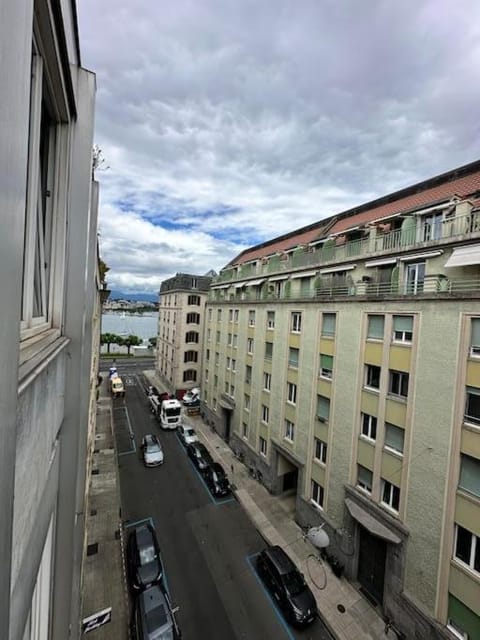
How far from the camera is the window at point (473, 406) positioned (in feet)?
37.0

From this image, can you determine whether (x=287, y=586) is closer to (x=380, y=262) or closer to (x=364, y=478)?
(x=364, y=478)

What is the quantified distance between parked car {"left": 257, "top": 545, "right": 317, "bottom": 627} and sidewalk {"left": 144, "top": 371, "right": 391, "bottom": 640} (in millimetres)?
1000

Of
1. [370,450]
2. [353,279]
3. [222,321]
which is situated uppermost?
[353,279]

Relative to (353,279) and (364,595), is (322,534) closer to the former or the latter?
(364,595)

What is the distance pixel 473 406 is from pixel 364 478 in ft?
21.4

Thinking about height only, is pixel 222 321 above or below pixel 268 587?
above

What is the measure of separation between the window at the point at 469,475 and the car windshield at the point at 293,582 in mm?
8444

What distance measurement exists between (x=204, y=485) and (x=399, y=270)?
777 inches

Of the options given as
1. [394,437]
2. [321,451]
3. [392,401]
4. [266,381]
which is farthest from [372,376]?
[266,381]

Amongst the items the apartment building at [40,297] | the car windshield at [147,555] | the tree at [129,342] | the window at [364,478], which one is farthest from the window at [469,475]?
the tree at [129,342]

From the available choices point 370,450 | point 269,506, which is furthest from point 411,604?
point 269,506

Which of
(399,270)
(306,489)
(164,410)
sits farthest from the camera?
(164,410)

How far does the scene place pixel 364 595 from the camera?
15.0 m

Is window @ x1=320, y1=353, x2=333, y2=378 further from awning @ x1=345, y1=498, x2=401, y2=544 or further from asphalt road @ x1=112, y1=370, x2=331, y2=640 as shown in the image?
asphalt road @ x1=112, y1=370, x2=331, y2=640
